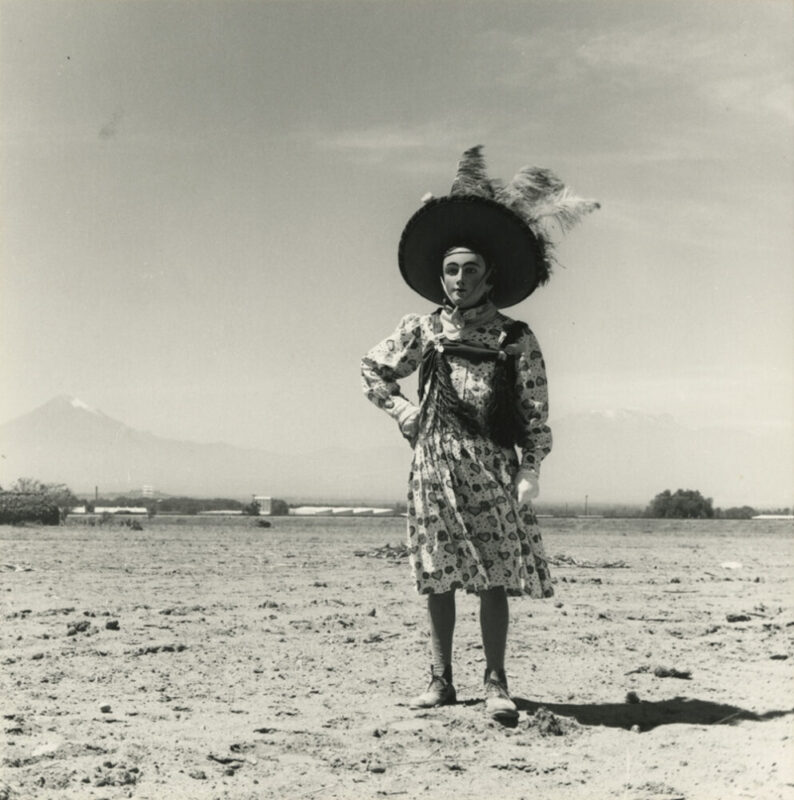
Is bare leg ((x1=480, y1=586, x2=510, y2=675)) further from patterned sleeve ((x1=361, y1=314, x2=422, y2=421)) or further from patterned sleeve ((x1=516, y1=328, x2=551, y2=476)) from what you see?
patterned sleeve ((x1=361, y1=314, x2=422, y2=421))

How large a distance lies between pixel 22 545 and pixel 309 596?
7025mm

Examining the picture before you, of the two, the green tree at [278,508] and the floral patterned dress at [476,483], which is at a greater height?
the floral patterned dress at [476,483]

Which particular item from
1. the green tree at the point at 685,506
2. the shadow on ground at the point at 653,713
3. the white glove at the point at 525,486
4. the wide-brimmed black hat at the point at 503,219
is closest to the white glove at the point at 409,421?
the white glove at the point at 525,486

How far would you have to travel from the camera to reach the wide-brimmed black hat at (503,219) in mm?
4605

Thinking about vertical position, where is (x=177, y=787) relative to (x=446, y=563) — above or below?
below

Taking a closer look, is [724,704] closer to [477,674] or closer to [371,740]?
[477,674]

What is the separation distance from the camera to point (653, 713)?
4418 millimetres

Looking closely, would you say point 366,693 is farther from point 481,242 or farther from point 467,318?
point 481,242

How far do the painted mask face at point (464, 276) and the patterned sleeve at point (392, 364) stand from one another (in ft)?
0.79

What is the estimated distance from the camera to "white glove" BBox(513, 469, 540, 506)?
4379mm

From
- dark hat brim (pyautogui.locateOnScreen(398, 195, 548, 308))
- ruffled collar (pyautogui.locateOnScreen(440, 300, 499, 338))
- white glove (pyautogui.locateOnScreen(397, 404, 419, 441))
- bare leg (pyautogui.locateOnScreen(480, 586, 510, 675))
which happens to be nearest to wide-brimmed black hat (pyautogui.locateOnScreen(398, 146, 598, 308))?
dark hat brim (pyautogui.locateOnScreen(398, 195, 548, 308))

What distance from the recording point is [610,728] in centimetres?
411

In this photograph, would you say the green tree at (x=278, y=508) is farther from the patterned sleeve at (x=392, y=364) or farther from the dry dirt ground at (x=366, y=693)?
the patterned sleeve at (x=392, y=364)

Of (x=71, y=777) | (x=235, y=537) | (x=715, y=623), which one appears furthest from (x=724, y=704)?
(x=235, y=537)
